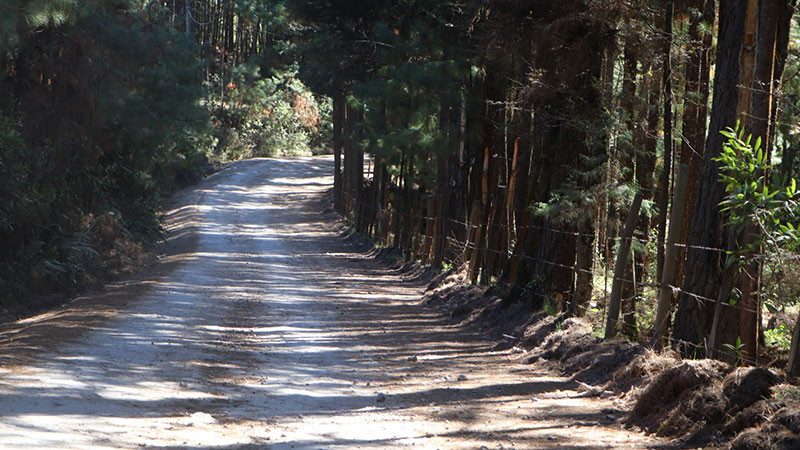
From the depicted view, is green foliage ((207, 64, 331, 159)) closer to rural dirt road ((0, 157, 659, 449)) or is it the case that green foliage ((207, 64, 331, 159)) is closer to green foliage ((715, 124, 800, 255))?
rural dirt road ((0, 157, 659, 449))

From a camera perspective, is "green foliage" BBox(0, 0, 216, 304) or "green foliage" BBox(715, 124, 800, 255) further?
"green foliage" BBox(0, 0, 216, 304)

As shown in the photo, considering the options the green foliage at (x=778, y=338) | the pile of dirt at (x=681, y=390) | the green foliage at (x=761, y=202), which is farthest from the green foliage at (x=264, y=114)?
the green foliage at (x=761, y=202)

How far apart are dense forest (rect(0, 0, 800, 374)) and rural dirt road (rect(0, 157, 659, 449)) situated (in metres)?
1.60

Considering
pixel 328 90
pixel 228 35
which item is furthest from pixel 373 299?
pixel 228 35

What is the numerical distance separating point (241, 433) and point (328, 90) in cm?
2609

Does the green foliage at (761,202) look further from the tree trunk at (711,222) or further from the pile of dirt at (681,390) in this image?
the tree trunk at (711,222)

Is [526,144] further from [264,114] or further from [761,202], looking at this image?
[264,114]

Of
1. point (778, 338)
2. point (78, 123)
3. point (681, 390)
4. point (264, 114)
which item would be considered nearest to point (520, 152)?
point (778, 338)

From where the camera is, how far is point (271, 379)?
30.9 ft

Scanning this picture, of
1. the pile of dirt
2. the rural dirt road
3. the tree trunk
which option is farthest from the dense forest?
the rural dirt road

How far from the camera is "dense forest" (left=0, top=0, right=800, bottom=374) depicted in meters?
8.34

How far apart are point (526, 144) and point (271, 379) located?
272 inches

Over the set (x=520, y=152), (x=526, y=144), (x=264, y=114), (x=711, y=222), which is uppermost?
(x=264, y=114)

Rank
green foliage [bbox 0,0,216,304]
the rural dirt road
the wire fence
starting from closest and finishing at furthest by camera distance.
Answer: the rural dirt road
the wire fence
green foliage [bbox 0,0,216,304]
